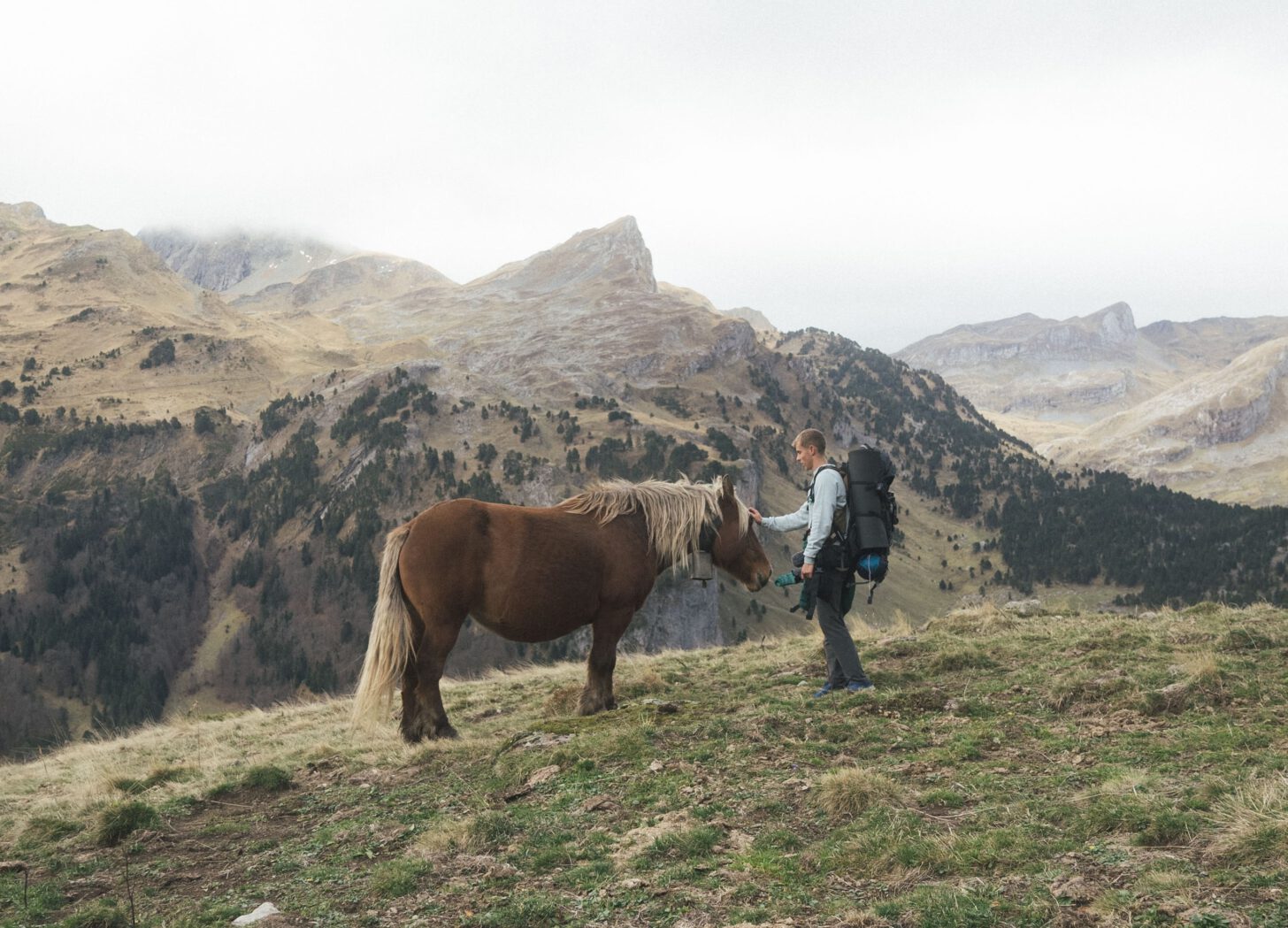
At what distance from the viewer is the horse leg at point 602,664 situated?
10.7 meters

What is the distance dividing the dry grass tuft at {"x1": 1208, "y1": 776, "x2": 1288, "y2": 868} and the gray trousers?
5027mm

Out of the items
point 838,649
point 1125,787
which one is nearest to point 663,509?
point 838,649

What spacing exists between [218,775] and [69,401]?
726 ft

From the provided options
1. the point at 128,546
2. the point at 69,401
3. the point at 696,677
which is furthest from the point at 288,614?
the point at 696,677

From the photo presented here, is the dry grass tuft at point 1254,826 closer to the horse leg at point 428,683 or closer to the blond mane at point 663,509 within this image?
the blond mane at point 663,509

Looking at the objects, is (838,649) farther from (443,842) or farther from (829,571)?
(443,842)

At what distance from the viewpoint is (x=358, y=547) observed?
154 metres

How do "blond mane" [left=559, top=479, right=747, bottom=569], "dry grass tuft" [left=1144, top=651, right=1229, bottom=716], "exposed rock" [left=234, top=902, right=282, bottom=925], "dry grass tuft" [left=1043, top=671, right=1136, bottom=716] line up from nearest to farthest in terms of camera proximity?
"exposed rock" [left=234, top=902, right=282, bottom=925], "dry grass tuft" [left=1144, top=651, right=1229, bottom=716], "dry grass tuft" [left=1043, top=671, right=1136, bottom=716], "blond mane" [left=559, top=479, right=747, bottom=569]

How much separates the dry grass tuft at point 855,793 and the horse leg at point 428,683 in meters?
5.65

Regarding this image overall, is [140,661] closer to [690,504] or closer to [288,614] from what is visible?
[288,614]

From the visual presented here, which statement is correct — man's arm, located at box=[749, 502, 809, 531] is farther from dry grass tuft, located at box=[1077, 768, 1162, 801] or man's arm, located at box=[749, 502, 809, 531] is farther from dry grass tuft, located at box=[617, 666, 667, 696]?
dry grass tuft, located at box=[1077, 768, 1162, 801]

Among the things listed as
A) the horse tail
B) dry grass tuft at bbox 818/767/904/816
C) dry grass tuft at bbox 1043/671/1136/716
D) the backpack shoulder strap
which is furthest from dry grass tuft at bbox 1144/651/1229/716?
the horse tail

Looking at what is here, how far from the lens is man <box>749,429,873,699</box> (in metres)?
9.91

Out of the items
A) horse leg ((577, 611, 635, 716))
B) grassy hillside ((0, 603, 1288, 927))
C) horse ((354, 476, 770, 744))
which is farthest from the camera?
horse leg ((577, 611, 635, 716))
